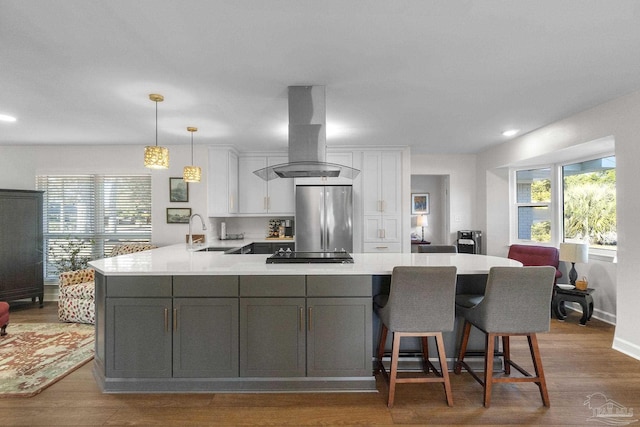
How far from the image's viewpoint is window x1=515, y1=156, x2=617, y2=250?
446 cm

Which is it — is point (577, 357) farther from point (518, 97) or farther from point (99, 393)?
point (99, 393)

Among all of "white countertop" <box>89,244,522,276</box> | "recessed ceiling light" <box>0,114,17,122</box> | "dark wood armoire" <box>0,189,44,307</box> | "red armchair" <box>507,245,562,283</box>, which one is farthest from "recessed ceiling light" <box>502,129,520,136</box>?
"dark wood armoire" <box>0,189,44,307</box>

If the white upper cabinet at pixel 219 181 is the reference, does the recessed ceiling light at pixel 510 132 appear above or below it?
above

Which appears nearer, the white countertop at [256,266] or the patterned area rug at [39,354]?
the white countertop at [256,266]

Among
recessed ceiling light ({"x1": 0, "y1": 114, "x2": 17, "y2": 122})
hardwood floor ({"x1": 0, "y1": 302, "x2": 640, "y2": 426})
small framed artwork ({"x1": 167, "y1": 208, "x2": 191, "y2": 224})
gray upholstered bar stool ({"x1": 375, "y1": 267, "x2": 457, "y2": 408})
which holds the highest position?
recessed ceiling light ({"x1": 0, "y1": 114, "x2": 17, "y2": 122})

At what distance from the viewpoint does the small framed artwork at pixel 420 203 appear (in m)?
7.33

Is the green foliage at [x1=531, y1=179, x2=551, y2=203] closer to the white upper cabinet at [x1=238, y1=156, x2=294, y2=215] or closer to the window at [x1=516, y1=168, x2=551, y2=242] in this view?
the window at [x1=516, y1=168, x2=551, y2=242]

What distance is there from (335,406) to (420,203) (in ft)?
18.2

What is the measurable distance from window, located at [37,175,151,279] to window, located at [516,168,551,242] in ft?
19.7

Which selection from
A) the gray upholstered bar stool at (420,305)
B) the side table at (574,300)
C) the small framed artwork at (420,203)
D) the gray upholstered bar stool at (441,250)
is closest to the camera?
the gray upholstered bar stool at (420,305)

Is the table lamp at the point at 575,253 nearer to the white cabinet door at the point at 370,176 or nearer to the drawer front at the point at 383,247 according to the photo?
the drawer front at the point at 383,247

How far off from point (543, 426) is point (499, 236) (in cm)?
424

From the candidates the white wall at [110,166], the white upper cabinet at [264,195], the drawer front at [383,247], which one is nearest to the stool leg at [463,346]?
the drawer front at [383,247]

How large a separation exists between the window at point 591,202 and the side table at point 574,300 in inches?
30.7
